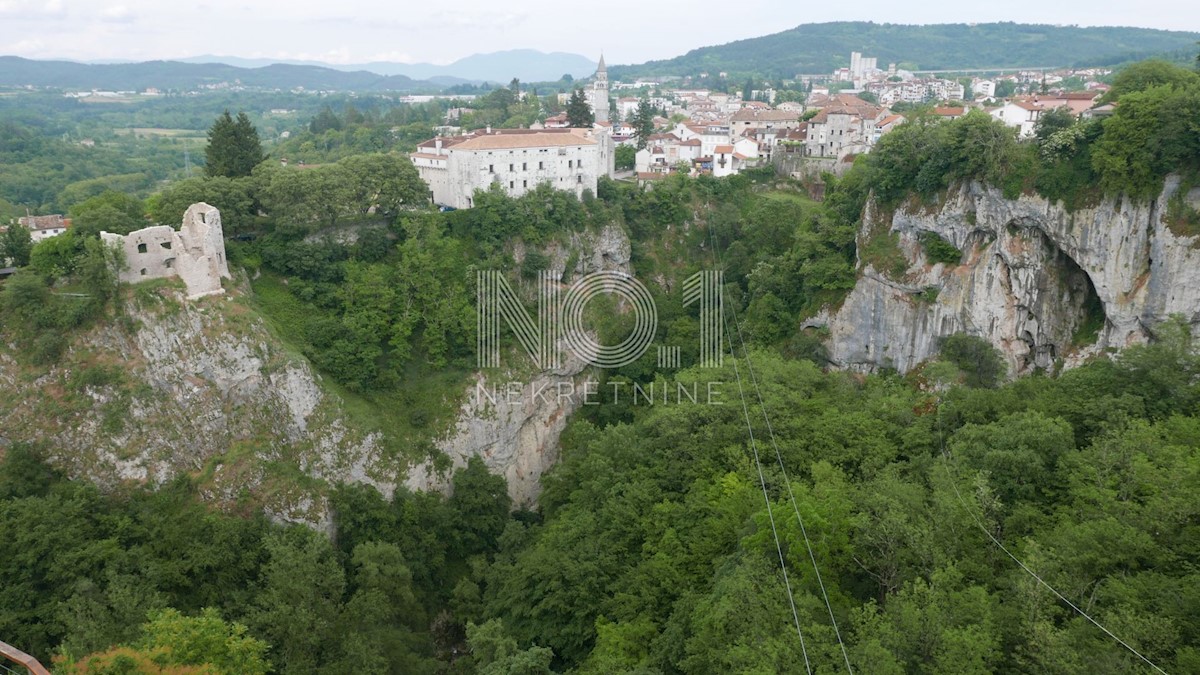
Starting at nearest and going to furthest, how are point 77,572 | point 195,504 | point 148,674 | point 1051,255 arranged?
point 148,674, point 77,572, point 195,504, point 1051,255

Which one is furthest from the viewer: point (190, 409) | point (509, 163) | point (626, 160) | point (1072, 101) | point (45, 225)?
Result: point (626, 160)

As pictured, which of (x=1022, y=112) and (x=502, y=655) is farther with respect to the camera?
(x=1022, y=112)

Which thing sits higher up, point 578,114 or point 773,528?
point 578,114

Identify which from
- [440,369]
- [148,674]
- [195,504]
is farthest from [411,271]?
[148,674]

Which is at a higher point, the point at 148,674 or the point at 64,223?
the point at 64,223

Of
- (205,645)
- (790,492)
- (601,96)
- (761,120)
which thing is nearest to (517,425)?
(790,492)

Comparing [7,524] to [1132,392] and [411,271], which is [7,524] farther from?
[1132,392]

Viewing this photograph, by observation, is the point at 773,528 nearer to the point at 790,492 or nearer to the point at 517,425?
the point at 790,492
